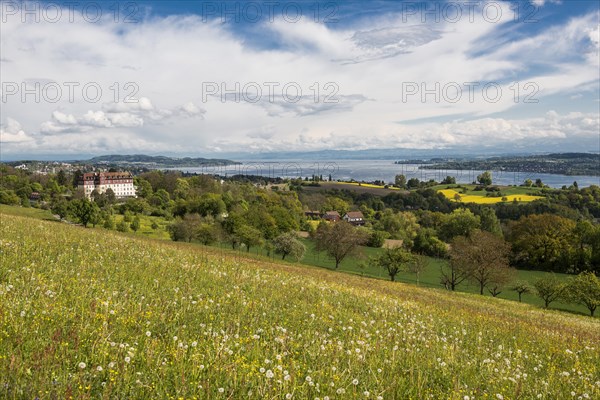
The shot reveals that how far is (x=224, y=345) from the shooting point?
6191 mm

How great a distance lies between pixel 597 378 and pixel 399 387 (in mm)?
4952

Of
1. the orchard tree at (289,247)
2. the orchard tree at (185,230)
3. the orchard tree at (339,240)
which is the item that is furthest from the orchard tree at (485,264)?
the orchard tree at (185,230)

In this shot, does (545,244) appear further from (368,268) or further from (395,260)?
(395,260)

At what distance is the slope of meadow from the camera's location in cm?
479

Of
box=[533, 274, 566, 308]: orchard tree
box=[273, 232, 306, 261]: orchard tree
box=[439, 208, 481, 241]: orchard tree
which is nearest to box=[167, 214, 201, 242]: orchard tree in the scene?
box=[273, 232, 306, 261]: orchard tree

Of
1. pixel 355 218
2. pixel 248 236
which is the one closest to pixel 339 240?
pixel 248 236

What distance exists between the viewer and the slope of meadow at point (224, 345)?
4793 mm

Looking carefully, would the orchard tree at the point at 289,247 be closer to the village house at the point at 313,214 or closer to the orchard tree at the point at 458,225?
the orchard tree at the point at 458,225

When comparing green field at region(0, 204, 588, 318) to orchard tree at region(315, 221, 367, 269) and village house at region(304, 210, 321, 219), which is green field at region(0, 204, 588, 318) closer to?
orchard tree at region(315, 221, 367, 269)

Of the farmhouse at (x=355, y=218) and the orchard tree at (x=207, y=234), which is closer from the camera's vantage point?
the orchard tree at (x=207, y=234)

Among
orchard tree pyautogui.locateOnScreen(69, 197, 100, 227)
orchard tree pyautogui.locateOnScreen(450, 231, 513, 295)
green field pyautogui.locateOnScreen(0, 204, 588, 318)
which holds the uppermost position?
orchard tree pyautogui.locateOnScreen(69, 197, 100, 227)

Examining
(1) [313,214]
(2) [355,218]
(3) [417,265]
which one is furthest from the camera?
(1) [313,214]

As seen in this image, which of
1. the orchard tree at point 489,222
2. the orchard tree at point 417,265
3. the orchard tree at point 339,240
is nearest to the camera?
the orchard tree at point 417,265

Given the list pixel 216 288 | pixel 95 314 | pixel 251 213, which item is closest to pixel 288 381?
pixel 95 314
